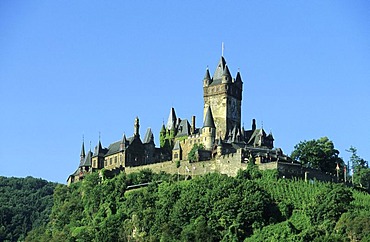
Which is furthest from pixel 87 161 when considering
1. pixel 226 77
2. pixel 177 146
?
pixel 226 77

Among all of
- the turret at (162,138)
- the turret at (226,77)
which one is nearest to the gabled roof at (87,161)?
the turret at (162,138)

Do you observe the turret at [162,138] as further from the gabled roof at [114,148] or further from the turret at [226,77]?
the turret at [226,77]

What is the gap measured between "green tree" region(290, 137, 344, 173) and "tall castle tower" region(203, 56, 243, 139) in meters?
9.35

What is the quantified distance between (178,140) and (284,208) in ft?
77.1

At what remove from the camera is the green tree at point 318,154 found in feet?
311

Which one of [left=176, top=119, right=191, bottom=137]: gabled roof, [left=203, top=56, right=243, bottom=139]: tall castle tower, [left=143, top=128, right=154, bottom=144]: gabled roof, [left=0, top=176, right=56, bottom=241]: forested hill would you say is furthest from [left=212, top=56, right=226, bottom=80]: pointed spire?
[left=0, top=176, right=56, bottom=241]: forested hill

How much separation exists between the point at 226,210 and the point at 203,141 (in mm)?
18765

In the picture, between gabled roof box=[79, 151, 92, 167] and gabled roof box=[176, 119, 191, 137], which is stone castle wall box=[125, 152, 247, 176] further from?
gabled roof box=[79, 151, 92, 167]

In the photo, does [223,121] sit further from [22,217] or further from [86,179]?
[22,217]

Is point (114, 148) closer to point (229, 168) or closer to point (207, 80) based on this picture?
Result: point (207, 80)

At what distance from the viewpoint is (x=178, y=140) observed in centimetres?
10181

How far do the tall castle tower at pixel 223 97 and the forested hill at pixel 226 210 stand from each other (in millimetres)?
12285

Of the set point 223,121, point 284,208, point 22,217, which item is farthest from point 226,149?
point 22,217

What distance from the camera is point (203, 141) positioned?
322ft
